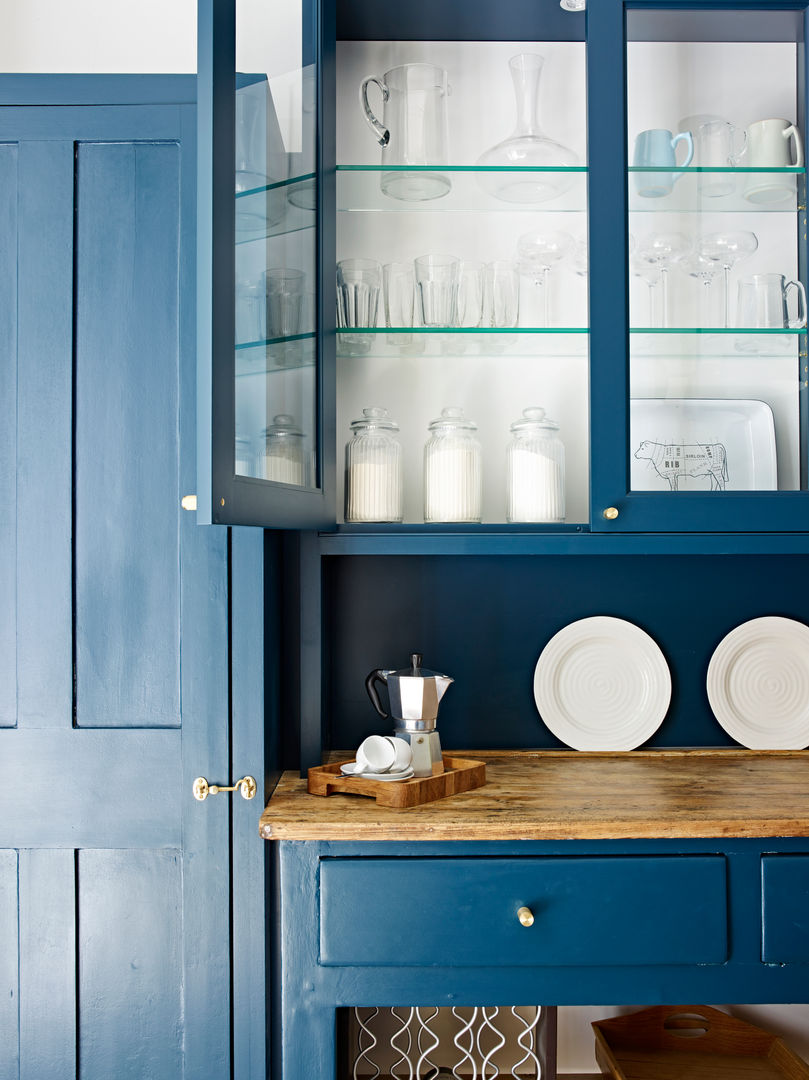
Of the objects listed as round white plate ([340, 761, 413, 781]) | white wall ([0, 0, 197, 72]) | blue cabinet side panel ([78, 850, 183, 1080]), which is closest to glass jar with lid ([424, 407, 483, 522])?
round white plate ([340, 761, 413, 781])

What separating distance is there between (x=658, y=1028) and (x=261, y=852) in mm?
1091

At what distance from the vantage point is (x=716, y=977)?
4.71ft

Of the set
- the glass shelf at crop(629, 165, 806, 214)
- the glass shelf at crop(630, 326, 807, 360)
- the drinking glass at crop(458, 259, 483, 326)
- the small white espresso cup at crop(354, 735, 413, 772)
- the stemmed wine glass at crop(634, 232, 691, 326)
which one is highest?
the glass shelf at crop(629, 165, 806, 214)

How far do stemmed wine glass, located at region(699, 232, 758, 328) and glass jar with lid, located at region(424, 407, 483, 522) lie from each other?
1.92ft

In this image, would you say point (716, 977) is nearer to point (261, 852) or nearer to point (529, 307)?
point (261, 852)

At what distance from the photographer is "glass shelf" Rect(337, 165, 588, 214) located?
1.75 metres

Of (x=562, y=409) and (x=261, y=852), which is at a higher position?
(x=562, y=409)

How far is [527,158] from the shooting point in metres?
1.77

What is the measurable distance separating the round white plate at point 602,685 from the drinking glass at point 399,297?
78cm

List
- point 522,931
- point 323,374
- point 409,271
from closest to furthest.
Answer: point 522,931 → point 323,374 → point 409,271

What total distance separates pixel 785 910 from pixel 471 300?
4.17ft

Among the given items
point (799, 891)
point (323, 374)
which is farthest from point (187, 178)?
point (799, 891)

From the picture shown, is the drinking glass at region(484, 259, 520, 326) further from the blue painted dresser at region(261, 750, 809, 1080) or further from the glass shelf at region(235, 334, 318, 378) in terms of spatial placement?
the blue painted dresser at region(261, 750, 809, 1080)

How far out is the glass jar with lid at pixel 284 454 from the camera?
1.33 meters
